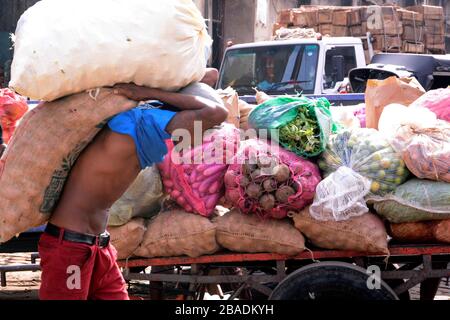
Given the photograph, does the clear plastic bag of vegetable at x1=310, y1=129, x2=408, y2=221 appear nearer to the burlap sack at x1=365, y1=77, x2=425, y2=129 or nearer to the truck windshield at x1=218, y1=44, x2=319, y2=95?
the burlap sack at x1=365, y1=77, x2=425, y2=129

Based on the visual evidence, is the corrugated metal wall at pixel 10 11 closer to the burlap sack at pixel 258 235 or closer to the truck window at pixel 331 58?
the truck window at pixel 331 58

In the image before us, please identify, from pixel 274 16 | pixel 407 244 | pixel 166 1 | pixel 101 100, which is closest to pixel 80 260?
pixel 101 100

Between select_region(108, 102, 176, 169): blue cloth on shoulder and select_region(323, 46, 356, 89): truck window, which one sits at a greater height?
select_region(108, 102, 176, 169): blue cloth on shoulder

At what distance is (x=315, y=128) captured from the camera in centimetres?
414

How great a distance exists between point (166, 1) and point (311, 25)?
1078 centimetres

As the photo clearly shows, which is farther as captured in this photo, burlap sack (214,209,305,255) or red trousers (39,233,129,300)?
burlap sack (214,209,305,255)

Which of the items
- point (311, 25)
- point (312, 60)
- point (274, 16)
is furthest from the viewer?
point (274, 16)

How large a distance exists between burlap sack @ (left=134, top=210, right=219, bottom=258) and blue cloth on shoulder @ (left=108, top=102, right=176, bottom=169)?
1.05 meters

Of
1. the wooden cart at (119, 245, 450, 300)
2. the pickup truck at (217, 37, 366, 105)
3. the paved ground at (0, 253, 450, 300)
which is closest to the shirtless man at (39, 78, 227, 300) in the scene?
the wooden cart at (119, 245, 450, 300)

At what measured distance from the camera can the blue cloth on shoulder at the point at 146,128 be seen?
9.56 ft

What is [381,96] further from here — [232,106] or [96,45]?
[96,45]

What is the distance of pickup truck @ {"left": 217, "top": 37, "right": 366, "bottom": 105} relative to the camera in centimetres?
913

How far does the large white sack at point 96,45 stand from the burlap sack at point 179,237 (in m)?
1.21

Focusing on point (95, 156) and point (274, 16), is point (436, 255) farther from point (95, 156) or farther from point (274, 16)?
point (274, 16)
